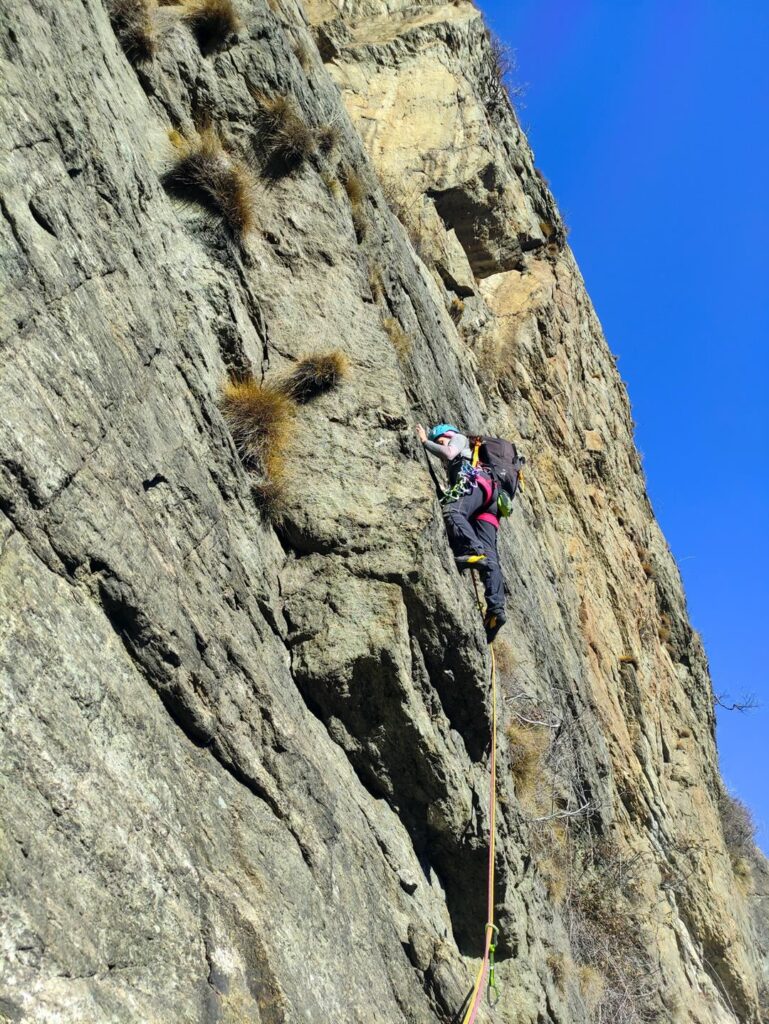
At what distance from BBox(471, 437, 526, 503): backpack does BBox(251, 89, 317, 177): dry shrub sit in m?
3.26

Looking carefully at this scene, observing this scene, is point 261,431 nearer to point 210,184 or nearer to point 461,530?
point 461,530

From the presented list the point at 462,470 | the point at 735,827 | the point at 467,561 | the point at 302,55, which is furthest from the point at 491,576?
the point at 735,827

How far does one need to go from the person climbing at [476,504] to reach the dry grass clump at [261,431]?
1.59 metres

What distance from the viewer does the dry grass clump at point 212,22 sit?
9195 mm

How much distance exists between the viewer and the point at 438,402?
10.0 m

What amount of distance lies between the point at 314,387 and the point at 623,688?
8234 millimetres

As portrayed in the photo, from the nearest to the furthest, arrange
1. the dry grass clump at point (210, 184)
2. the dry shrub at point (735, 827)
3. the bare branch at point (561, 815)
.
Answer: the dry grass clump at point (210, 184) < the bare branch at point (561, 815) < the dry shrub at point (735, 827)

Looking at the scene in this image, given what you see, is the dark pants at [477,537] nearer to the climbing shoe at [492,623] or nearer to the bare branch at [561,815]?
the climbing shoe at [492,623]

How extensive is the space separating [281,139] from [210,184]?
54.1 inches

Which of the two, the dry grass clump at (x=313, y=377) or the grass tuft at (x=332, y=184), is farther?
the grass tuft at (x=332, y=184)

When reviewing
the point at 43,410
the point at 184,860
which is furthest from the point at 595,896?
the point at 43,410

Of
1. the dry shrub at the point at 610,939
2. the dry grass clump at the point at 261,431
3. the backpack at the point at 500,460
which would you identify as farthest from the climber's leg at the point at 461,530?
the dry shrub at the point at 610,939

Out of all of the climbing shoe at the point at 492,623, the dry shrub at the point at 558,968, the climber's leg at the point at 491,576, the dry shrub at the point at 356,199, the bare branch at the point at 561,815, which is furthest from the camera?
the dry shrub at the point at 356,199

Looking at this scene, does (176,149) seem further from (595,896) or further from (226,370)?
(595,896)
